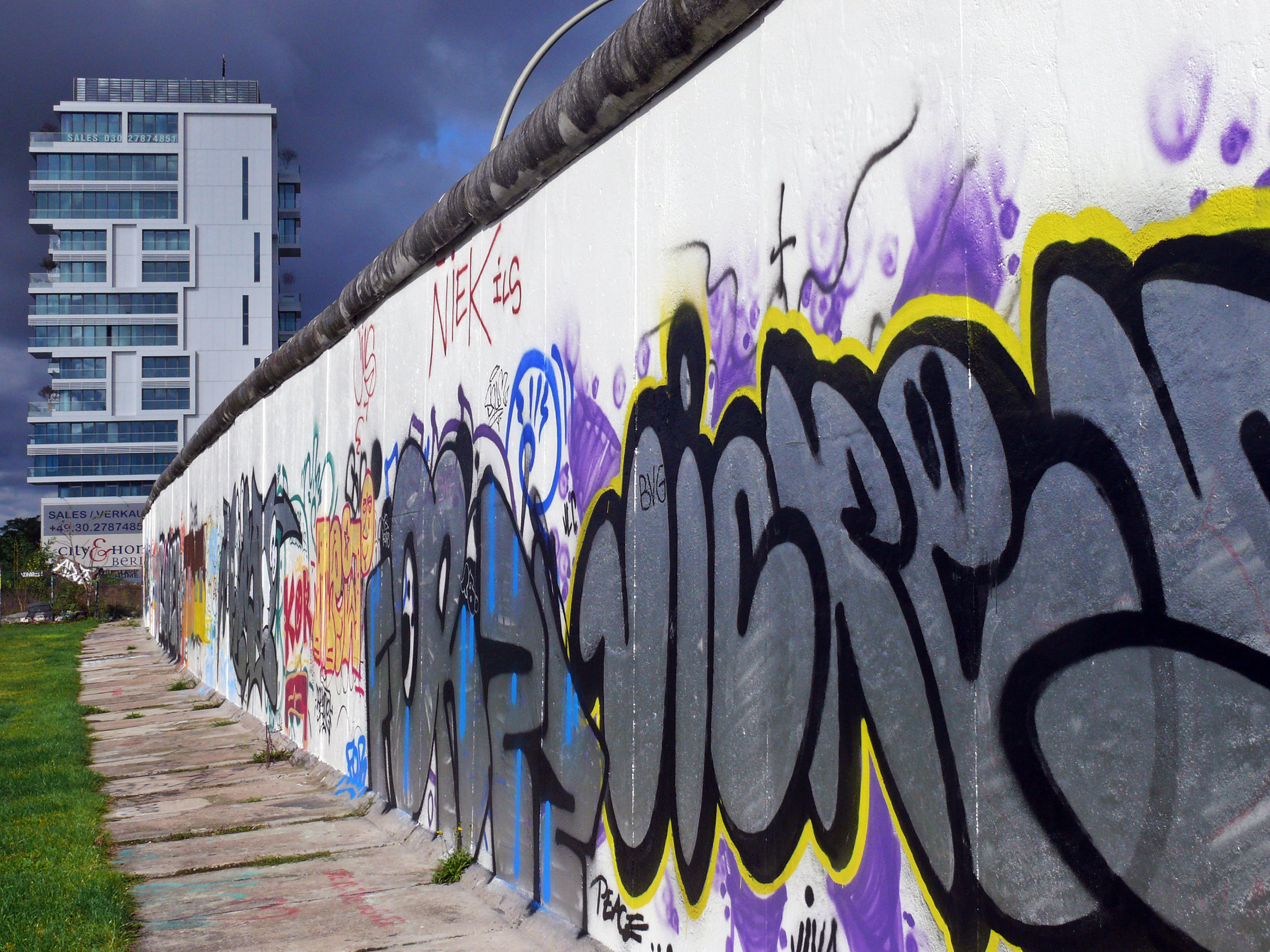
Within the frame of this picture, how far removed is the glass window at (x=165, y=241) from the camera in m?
105

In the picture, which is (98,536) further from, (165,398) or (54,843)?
(54,843)

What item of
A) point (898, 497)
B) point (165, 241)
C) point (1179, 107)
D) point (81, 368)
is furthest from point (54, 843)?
point (81, 368)

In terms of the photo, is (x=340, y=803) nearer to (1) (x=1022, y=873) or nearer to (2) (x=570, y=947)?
(2) (x=570, y=947)

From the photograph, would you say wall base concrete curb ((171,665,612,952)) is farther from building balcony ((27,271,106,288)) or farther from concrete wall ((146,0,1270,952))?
building balcony ((27,271,106,288))

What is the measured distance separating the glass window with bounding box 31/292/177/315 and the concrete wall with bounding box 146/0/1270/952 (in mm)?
108859

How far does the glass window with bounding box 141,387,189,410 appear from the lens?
4129 inches

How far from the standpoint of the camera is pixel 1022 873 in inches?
107

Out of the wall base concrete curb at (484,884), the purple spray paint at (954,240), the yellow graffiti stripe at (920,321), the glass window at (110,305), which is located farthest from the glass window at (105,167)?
the purple spray paint at (954,240)

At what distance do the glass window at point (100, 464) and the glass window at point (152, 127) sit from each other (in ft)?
95.6

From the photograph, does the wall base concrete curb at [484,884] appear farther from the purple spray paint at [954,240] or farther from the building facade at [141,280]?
the building facade at [141,280]

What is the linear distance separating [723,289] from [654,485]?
0.89 metres

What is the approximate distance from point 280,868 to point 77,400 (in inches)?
4278

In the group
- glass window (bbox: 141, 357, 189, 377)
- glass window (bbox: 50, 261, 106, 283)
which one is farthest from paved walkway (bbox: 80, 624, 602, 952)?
glass window (bbox: 50, 261, 106, 283)

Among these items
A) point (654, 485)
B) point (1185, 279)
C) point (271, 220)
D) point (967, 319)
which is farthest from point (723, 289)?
point (271, 220)
